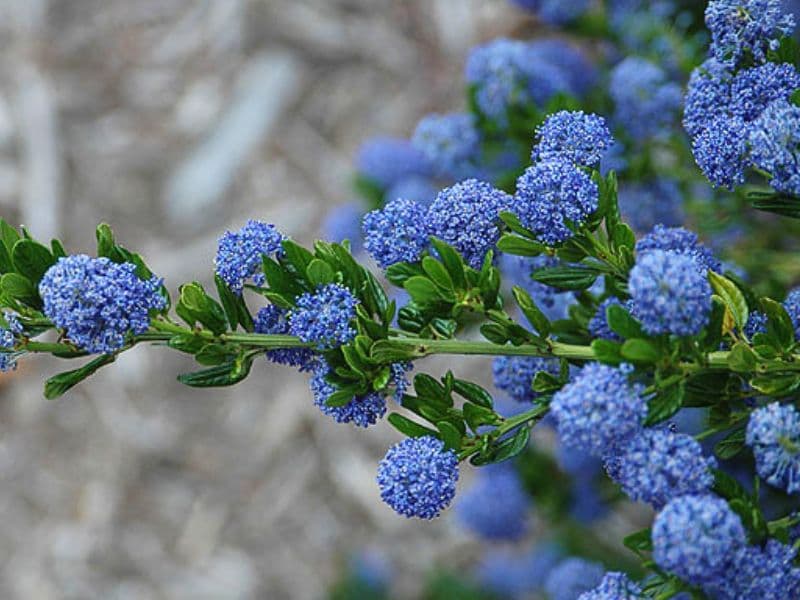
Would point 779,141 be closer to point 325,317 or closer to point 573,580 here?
point 325,317

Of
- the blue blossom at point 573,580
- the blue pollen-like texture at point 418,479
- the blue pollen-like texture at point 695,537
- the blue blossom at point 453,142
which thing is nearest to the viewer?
the blue pollen-like texture at point 695,537

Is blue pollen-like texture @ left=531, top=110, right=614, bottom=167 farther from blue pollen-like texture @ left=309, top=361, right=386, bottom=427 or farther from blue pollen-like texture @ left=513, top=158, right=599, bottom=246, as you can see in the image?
blue pollen-like texture @ left=309, top=361, right=386, bottom=427

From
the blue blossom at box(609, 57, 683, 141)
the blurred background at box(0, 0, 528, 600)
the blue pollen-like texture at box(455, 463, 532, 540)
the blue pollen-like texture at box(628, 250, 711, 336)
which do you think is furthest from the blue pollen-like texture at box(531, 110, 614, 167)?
the blurred background at box(0, 0, 528, 600)

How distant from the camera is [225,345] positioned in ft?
2.73

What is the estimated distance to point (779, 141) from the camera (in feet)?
2.48

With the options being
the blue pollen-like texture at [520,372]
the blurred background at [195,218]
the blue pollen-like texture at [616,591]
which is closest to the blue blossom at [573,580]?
the blue pollen-like texture at [520,372]

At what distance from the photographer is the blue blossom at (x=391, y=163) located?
1.65m

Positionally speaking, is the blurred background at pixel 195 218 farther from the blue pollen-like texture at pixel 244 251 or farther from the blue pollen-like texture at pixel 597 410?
the blue pollen-like texture at pixel 597 410

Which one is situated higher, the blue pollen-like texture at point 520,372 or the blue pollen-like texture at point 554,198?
the blue pollen-like texture at point 554,198

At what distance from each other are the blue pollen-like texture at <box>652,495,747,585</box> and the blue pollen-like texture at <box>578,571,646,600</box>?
0.07m

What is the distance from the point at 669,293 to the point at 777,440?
112 millimetres

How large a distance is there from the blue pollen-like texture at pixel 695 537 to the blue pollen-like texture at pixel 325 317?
0.25 metres

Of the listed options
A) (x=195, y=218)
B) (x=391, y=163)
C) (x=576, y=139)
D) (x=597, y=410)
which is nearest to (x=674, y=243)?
(x=576, y=139)

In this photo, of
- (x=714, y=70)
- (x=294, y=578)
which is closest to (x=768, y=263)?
(x=714, y=70)
